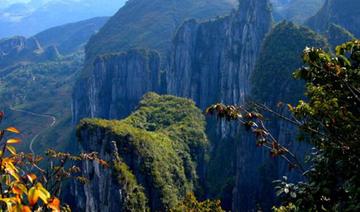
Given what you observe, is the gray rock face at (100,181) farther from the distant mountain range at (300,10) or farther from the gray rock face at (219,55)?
the distant mountain range at (300,10)

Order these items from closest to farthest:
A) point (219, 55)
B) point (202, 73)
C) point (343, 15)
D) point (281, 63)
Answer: point (281, 63)
point (343, 15)
point (219, 55)
point (202, 73)

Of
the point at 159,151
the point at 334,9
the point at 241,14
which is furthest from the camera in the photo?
the point at 334,9

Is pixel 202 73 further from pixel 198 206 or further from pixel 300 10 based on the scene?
pixel 198 206

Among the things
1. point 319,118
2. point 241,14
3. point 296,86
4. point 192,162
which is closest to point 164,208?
point 192,162

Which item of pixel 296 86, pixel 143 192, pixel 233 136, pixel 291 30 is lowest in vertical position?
pixel 233 136

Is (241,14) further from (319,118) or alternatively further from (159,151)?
(319,118)

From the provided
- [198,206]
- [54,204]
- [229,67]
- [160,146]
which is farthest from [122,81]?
[54,204]
